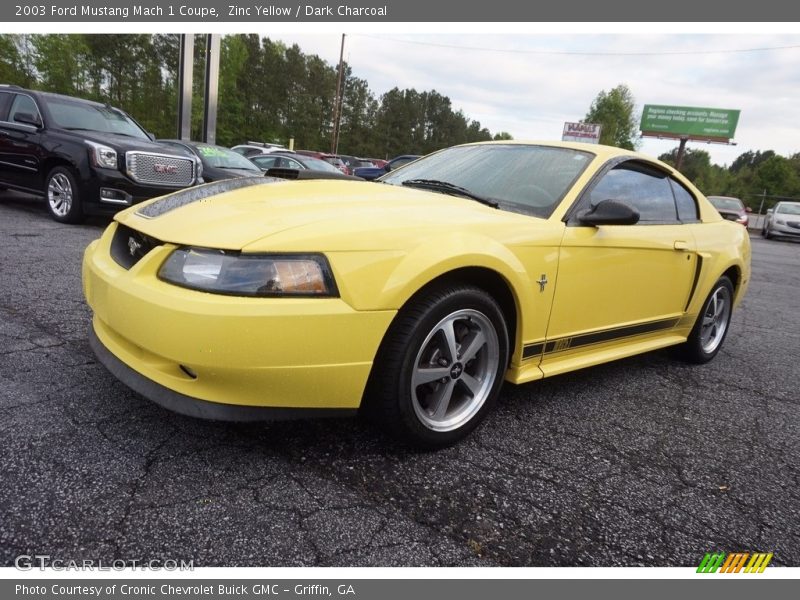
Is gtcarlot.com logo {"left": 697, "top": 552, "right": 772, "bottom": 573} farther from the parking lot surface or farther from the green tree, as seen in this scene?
the green tree

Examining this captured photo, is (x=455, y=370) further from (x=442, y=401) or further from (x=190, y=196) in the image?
(x=190, y=196)

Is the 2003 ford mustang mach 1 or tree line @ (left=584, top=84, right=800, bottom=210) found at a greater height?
tree line @ (left=584, top=84, right=800, bottom=210)

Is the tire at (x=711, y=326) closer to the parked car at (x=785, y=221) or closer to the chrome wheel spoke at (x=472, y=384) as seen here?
the chrome wheel spoke at (x=472, y=384)

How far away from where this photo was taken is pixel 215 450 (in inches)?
81.8

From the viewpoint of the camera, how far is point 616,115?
193ft

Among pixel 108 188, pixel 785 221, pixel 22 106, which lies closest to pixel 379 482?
pixel 108 188

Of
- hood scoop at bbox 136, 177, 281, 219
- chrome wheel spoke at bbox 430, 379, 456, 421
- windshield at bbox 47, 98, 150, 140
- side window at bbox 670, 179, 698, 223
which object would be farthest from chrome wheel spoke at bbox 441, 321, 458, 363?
windshield at bbox 47, 98, 150, 140

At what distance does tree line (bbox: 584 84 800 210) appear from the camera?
150ft

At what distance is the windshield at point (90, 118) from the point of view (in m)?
7.11

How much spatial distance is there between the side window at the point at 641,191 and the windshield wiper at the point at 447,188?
54 centimetres

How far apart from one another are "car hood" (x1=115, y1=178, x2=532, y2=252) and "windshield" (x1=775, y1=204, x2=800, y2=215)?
2216cm

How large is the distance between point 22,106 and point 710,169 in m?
93.9

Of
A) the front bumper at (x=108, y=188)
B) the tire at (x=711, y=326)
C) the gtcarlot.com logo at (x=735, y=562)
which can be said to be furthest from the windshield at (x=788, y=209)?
the gtcarlot.com logo at (x=735, y=562)

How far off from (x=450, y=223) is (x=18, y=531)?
5.70 ft
